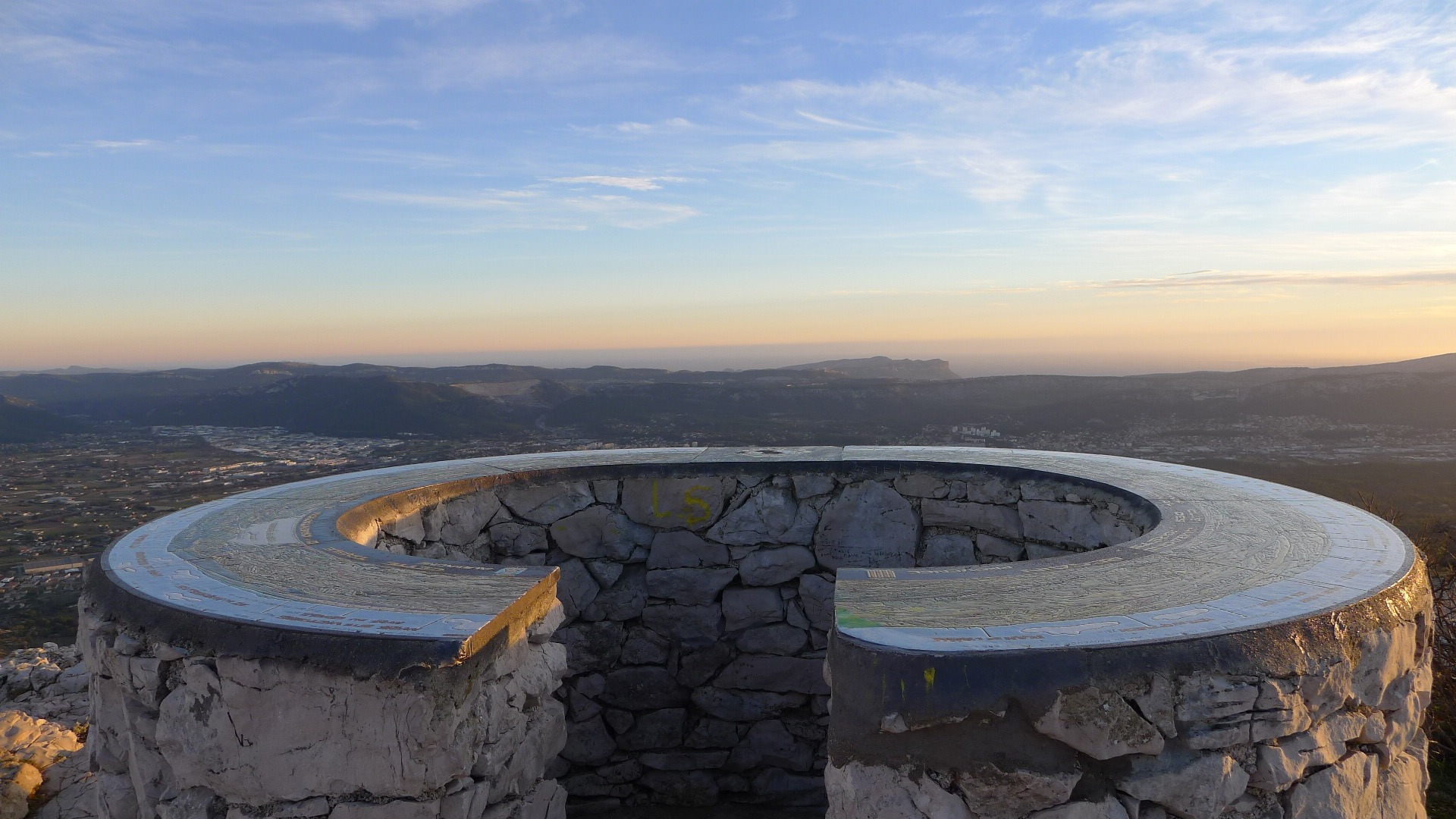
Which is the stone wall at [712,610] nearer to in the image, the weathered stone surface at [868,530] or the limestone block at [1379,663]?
the weathered stone surface at [868,530]

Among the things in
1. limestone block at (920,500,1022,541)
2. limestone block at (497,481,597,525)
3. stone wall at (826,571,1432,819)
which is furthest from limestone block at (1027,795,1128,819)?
limestone block at (497,481,597,525)

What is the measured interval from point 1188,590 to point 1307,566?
732 millimetres

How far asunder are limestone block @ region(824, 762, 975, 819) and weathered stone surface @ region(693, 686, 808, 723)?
3.13 metres

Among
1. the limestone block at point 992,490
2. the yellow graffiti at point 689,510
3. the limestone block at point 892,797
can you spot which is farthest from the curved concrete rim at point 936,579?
the yellow graffiti at point 689,510

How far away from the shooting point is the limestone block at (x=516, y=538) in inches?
218

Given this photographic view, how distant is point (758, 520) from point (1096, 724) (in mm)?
3423

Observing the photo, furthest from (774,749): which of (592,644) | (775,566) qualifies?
(592,644)

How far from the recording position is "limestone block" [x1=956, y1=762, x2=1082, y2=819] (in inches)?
94.5

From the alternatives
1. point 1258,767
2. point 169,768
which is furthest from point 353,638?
point 1258,767

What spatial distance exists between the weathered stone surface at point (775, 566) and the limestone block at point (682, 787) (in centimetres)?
133

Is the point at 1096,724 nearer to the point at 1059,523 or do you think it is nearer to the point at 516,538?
the point at 1059,523

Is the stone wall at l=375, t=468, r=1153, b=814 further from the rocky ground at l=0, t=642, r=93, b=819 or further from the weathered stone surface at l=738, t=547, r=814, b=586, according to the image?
the rocky ground at l=0, t=642, r=93, b=819

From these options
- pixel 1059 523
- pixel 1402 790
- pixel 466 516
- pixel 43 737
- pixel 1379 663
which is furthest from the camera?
pixel 466 516

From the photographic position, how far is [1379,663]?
2.84 m
